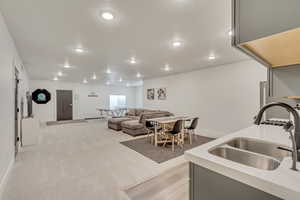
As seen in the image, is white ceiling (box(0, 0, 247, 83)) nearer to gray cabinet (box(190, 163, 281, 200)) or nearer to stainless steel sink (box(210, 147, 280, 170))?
stainless steel sink (box(210, 147, 280, 170))

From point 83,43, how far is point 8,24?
3.79 feet

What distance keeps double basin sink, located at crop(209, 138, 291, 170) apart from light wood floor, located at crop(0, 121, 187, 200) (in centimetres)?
122

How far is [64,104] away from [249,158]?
10227 mm

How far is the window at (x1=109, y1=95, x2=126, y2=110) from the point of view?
11.2 metres

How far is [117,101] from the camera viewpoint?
11.6m

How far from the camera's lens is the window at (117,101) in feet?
36.8

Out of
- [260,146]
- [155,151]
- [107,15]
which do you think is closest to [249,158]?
[260,146]

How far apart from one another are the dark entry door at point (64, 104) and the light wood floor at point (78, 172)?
5738 mm

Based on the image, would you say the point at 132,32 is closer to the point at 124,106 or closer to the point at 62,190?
the point at 62,190

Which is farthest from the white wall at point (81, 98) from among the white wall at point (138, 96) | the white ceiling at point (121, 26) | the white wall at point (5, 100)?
the white wall at point (5, 100)

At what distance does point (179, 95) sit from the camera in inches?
251

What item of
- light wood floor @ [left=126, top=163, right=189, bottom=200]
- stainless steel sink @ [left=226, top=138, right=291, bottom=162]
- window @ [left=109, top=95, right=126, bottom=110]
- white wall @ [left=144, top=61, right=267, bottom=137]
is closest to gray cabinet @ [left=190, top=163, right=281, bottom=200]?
stainless steel sink @ [left=226, top=138, right=291, bottom=162]

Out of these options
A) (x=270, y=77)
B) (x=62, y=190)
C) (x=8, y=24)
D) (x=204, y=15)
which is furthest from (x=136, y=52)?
(x=62, y=190)

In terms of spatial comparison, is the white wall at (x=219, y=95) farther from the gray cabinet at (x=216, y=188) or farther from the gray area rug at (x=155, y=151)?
the gray cabinet at (x=216, y=188)
